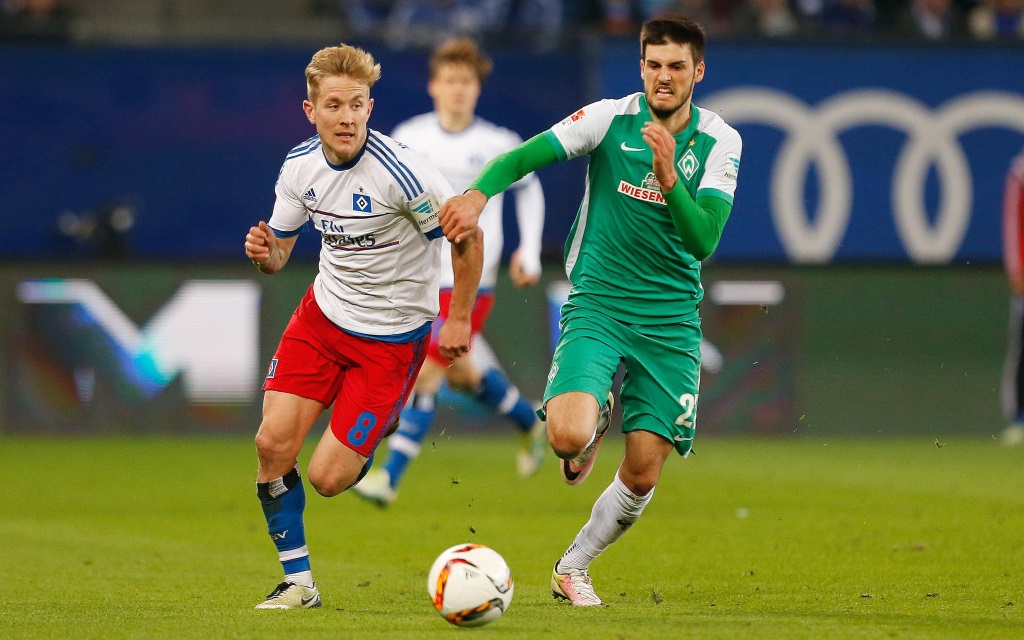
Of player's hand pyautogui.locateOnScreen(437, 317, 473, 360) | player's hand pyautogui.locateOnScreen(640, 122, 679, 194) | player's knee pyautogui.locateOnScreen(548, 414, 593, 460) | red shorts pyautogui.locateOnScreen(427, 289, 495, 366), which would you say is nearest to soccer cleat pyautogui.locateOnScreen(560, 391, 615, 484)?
player's knee pyautogui.locateOnScreen(548, 414, 593, 460)

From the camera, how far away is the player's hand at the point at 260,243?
6094 millimetres

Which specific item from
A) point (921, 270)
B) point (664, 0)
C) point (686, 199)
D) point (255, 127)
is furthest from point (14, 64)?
point (686, 199)

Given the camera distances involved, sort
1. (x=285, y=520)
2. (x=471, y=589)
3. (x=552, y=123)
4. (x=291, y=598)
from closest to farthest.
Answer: (x=471, y=589) → (x=291, y=598) → (x=285, y=520) → (x=552, y=123)

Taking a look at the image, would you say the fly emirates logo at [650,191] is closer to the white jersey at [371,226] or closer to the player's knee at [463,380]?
the white jersey at [371,226]

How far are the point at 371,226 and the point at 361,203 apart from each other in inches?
4.8

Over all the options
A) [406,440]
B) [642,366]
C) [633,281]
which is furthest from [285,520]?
[406,440]

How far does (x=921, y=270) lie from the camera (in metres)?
14.4

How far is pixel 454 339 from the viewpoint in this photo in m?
6.03

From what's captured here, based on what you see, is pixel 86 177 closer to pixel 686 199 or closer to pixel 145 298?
pixel 145 298

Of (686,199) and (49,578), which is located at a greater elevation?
(686,199)

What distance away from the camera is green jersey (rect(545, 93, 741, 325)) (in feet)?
20.9

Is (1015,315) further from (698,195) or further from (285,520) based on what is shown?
(285,520)

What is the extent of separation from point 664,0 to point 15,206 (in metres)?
7.28

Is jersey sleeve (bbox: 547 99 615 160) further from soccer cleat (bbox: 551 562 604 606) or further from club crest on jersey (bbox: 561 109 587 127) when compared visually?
soccer cleat (bbox: 551 562 604 606)
